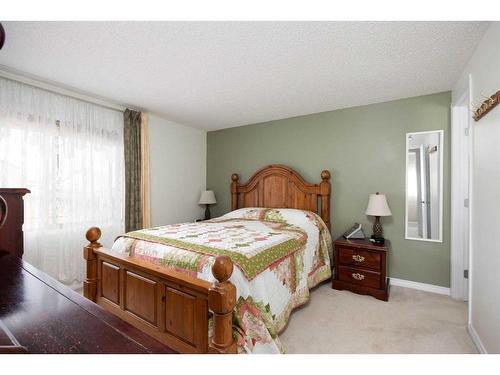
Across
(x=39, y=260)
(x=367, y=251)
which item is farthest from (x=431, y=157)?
(x=39, y=260)

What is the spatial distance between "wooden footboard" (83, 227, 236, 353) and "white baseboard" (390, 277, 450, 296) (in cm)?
250

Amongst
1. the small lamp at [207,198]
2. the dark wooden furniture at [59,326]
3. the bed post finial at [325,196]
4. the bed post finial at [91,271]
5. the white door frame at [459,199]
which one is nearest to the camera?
the dark wooden furniture at [59,326]

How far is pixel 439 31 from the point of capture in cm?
171

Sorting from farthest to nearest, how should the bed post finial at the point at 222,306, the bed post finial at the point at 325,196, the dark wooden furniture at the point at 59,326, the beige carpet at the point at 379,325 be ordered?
the bed post finial at the point at 325,196
the beige carpet at the point at 379,325
the bed post finial at the point at 222,306
the dark wooden furniture at the point at 59,326

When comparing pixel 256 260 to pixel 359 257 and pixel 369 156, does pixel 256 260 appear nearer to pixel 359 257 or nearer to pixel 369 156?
pixel 359 257

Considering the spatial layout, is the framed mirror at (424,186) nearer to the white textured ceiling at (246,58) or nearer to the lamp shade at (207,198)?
the white textured ceiling at (246,58)

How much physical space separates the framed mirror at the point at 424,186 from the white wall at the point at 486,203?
953mm

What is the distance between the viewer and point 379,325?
83.8 inches

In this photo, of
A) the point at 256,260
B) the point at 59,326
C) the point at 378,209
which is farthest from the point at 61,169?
the point at 378,209

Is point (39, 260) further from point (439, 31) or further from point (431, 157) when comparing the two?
point (431, 157)

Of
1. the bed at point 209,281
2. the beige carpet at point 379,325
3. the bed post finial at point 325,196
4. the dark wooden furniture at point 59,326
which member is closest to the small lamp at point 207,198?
the bed at point 209,281

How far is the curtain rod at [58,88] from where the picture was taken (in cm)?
232

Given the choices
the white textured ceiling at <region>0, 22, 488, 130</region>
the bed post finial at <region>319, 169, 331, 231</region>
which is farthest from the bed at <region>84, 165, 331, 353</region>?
the white textured ceiling at <region>0, 22, 488, 130</region>

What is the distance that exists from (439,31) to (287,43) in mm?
1034
